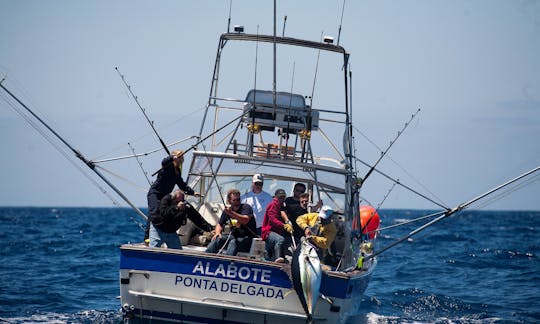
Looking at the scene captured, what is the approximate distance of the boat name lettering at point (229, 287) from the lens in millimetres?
10227

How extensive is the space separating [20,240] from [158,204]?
21.0 meters

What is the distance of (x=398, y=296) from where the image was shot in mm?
18000

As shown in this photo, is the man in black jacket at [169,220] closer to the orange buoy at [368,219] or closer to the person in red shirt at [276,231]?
the person in red shirt at [276,231]

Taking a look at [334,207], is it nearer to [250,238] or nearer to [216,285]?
[250,238]

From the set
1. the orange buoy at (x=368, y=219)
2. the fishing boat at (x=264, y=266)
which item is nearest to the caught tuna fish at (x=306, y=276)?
the fishing boat at (x=264, y=266)

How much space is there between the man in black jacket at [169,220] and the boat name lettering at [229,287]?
862 mm

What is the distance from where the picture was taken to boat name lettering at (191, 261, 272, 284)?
10234 mm

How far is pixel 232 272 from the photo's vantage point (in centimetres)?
1029

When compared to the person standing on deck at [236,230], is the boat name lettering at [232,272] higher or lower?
lower

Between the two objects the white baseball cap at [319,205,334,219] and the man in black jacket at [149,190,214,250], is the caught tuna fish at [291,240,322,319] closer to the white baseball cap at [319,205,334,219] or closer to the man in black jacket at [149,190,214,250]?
the white baseball cap at [319,205,334,219]

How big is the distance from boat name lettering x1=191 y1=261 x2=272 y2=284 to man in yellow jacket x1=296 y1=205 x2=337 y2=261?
870mm

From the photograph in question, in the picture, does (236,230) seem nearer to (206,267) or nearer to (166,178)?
(206,267)

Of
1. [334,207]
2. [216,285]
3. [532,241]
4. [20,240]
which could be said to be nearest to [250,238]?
[216,285]

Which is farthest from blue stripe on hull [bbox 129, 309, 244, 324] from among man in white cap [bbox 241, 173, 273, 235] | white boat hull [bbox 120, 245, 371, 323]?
man in white cap [bbox 241, 173, 273, 235]
